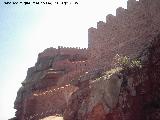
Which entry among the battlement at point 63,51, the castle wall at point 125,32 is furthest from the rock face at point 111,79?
the battlement at point 63,51

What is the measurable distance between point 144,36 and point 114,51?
11.8 ft

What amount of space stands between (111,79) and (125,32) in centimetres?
734

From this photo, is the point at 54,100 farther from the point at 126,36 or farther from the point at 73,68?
the point at 126,36

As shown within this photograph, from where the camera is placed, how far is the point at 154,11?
22.2 m

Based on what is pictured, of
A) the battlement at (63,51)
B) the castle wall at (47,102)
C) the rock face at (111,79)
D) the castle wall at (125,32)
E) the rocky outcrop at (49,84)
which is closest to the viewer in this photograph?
the rock face at (111,79)

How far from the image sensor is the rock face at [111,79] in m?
17.1

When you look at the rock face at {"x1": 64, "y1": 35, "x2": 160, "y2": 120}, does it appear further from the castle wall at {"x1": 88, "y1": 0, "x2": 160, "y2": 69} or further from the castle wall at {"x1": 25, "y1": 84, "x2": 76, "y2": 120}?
the castle wall at {"x1": 25, "y1": 84, "x2": 76, "y2": 120}

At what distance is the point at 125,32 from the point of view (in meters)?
24.5

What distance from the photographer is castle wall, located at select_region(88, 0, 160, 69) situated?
72.9 ft

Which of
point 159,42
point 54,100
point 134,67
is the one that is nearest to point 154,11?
point 159,42

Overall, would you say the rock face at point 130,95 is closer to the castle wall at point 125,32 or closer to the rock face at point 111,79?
the rock face at point 111,79

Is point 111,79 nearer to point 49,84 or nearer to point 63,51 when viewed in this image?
point 49,84

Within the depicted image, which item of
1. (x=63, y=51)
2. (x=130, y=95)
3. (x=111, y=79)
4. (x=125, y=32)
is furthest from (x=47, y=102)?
(x=130, y=95)

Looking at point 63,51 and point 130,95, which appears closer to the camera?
point 130,95
